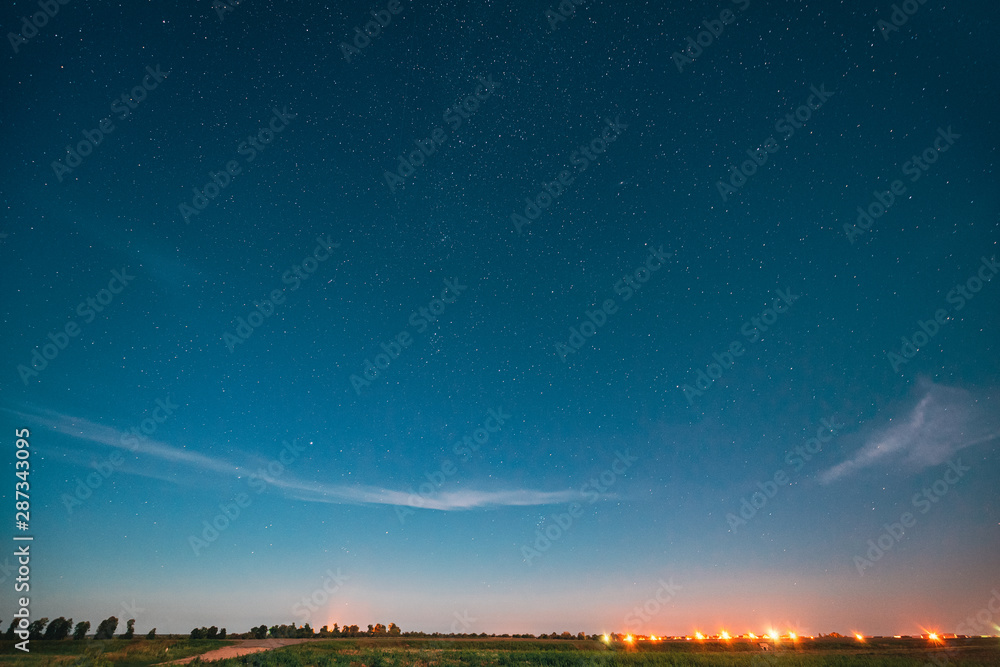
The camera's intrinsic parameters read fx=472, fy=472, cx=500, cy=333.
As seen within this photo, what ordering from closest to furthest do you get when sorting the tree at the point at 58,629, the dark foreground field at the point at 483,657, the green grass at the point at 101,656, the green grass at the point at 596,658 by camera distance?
1. the green grass at the point at 101,656
2. the dark foreground field at the point at 483,657
3. the green grass at the point at 596,658
4. the tree at the point at 58,629

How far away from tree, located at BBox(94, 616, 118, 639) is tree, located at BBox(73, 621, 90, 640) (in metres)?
1.47

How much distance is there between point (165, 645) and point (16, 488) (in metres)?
33.0

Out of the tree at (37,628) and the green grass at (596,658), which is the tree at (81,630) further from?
the green grass at (596,658)

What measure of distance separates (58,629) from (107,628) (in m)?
4.63

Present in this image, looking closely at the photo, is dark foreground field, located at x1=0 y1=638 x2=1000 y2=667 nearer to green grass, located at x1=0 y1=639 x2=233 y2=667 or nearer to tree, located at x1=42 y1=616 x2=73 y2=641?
green grass, located at x1=0 y1=639 x2=233 y2=667

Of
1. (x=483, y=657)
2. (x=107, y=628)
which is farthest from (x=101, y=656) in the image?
(x=107, y=628)

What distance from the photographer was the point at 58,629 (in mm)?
50750

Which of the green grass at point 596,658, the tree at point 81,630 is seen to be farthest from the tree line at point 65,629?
the green grass at point 596,658

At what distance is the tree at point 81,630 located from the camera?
167ft

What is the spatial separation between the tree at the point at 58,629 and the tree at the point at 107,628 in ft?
10.4

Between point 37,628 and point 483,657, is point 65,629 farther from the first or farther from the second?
point 483,657

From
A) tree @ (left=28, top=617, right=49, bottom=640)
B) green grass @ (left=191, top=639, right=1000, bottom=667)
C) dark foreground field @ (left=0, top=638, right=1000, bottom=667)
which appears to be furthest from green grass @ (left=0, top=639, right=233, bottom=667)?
tree @ (left=28, top=617, right=49, bottom=640)

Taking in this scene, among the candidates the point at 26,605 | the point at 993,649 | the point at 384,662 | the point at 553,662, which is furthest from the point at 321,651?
the point at 993,649

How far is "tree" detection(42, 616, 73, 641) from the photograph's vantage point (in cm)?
5020
